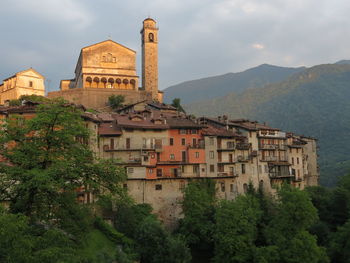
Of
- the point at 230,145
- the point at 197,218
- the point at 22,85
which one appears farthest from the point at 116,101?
the point at 197,218

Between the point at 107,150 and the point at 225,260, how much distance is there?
19.1m

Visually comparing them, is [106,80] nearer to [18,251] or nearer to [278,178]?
[278,178]

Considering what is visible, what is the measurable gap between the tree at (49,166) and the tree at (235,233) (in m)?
25.6

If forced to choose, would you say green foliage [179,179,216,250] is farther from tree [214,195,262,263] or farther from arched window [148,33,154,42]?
arched window [148,33,154,42]

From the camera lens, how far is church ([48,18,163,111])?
83.9 m

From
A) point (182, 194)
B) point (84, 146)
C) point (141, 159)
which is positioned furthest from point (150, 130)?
point (84, 146)

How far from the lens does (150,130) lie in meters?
52.5

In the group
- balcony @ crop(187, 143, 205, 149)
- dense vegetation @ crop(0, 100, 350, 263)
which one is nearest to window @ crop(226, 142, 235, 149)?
balcony @ crop(187, 143, 205, 149)

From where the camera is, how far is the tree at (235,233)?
4338 centimetres

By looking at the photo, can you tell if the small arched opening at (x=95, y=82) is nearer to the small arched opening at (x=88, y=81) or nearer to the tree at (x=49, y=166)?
the small arched opening at (x=88, y=81)

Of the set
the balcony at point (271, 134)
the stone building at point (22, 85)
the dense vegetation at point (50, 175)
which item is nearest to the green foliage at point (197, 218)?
the balcony at point (271, 134)

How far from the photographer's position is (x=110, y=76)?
89.4 meters

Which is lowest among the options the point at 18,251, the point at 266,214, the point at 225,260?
the point at 225,260

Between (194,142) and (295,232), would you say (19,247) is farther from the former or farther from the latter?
(194,142)
